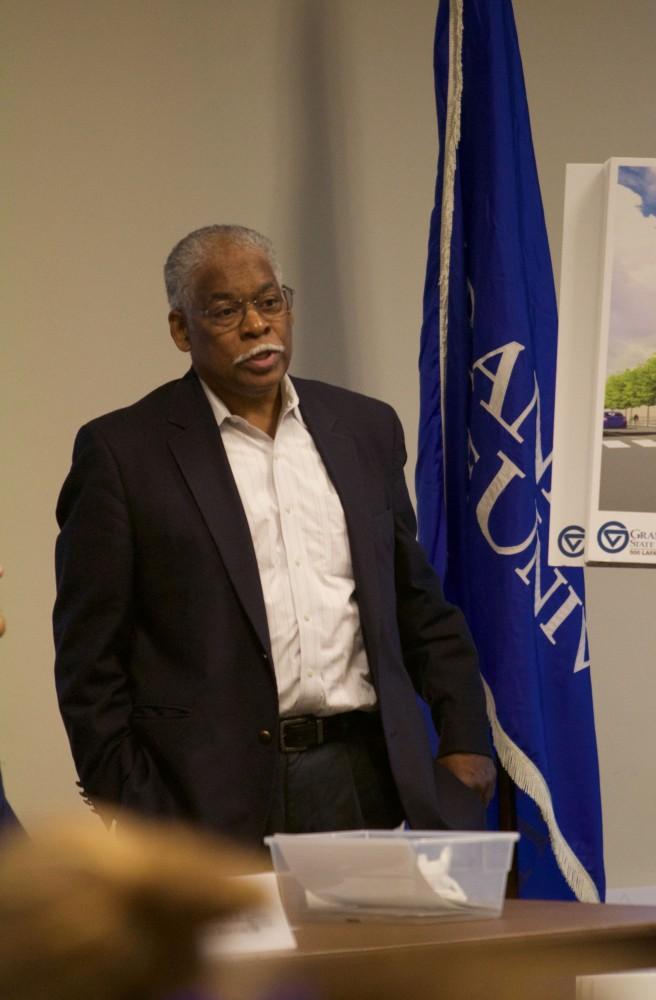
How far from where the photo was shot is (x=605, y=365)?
234 centimetres

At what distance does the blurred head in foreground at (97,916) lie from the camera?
0.39 meters

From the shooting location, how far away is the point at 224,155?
3.66 metres

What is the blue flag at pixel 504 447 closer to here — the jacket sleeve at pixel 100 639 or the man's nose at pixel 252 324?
the man's nose at pixel 252 324

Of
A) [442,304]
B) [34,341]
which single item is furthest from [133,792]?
[34,341]

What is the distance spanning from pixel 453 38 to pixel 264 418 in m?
1.05

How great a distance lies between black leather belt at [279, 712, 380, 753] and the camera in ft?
7.66

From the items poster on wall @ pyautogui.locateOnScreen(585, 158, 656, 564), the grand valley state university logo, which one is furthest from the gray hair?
the grand valley state university logo

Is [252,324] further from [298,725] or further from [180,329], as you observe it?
[298,725]

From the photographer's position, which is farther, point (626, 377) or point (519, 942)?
point (626, 377)

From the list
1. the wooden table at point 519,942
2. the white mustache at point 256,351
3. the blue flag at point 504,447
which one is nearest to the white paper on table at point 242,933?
the wooden table at point 519,942

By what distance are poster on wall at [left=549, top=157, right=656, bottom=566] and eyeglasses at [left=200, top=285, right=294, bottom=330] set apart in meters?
0.54

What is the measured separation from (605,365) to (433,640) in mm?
635

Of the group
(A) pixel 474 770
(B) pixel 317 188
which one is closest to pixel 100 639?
(A) pixel 474 770

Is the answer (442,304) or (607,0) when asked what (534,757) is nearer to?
(442,304)
